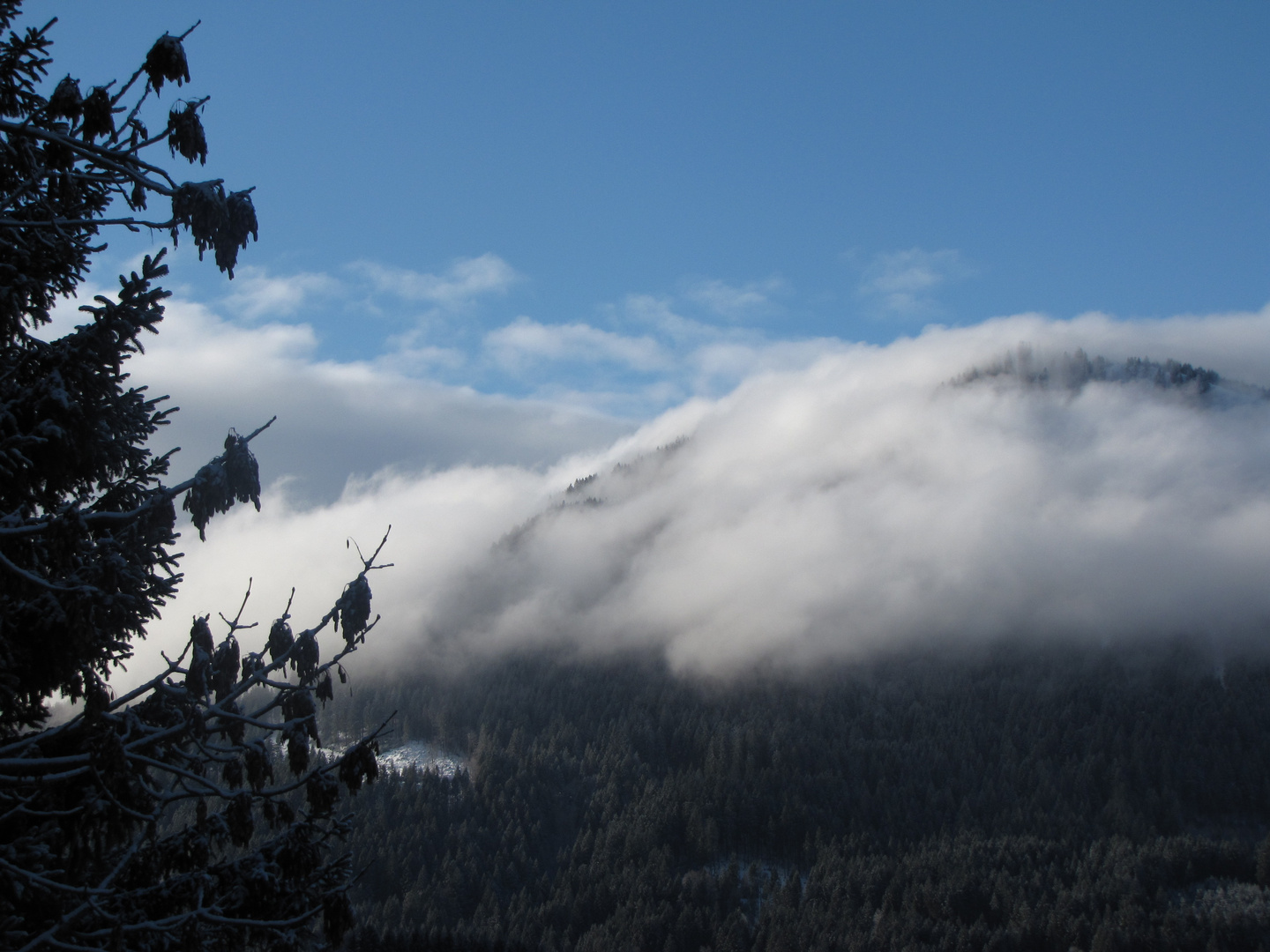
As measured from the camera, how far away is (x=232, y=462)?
8219 mm

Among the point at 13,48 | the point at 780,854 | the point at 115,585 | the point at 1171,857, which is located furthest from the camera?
the point at 780,854

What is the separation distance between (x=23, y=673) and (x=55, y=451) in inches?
85.8

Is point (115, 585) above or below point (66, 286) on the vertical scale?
below

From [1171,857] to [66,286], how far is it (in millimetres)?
186586

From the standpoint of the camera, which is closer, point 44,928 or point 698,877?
point 44,928

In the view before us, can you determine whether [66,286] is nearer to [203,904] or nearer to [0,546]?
[0,546]

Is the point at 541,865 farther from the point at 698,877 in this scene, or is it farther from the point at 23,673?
the point at 23,673

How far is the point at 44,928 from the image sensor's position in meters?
8.29

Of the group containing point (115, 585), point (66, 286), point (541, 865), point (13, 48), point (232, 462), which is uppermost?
point (13, 48)

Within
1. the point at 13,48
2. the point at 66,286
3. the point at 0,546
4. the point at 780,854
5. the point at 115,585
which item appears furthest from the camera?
the point at 780,854

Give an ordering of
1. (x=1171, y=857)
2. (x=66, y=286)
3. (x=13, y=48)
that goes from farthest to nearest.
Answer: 1. (x=1171, y=857)
2. (x=66, y=286)
3. (x=13, y=48)

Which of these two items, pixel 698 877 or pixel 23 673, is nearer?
pixel 23 673

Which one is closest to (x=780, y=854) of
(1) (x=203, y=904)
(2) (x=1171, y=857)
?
(2) (x=1171, y=857)

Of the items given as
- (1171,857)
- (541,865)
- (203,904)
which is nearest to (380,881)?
(541,865)
